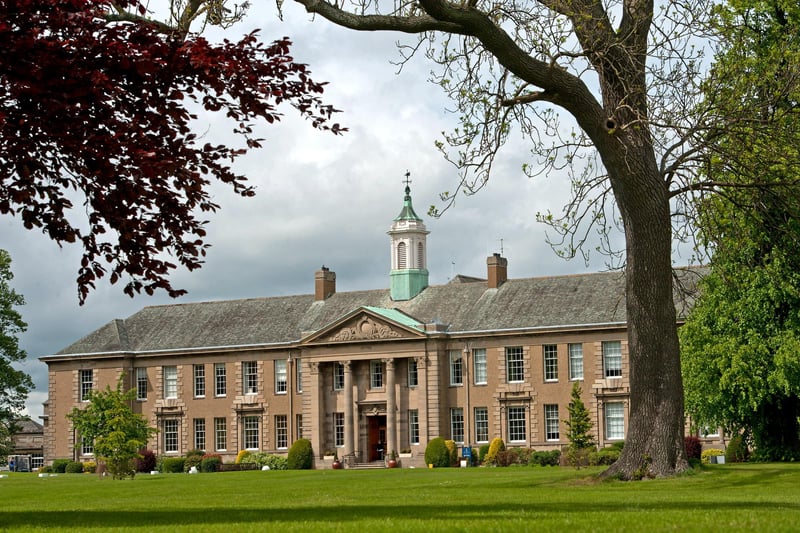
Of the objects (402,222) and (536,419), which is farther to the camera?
(402,222)

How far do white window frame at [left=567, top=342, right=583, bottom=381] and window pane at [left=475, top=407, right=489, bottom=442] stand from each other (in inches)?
198

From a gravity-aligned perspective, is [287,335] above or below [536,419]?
above

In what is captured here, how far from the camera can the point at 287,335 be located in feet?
244

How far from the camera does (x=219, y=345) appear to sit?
75.6 meters

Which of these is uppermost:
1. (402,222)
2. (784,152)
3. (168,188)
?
(402,222)

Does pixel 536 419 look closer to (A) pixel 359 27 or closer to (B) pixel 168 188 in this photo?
(A) pixel 359 27

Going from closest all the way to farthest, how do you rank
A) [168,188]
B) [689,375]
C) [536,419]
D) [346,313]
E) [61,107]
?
1. [61,107]
2. [168,188]
3. [689,375]
4. [536,419]
5. [346,313]

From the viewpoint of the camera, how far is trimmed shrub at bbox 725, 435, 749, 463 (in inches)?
2105

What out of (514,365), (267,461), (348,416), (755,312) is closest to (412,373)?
(348,416)

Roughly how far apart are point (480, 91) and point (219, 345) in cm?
5056

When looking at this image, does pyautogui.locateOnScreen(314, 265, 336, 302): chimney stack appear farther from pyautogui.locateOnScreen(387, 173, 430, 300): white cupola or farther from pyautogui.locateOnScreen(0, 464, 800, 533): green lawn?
pyautogui.locateOnScreen(0, 464, 800, 533): green lawn

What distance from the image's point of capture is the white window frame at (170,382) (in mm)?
77062

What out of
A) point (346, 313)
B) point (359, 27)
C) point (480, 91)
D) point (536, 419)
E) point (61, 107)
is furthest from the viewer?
point (346, 313)

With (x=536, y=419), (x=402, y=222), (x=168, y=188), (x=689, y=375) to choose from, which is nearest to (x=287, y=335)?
(x=402, y=222)
